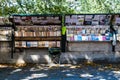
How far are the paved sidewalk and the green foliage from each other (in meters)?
3.82

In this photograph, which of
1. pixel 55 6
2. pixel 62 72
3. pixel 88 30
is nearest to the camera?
pixel 62 72

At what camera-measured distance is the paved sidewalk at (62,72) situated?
9.11 metres

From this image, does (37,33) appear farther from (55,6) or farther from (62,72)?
(55,6)

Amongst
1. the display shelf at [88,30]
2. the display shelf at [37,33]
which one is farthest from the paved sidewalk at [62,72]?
the display shelf at [88,30]

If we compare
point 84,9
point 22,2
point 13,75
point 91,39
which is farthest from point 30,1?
point 13,75

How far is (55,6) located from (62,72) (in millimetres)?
5674

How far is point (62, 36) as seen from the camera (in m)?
12.0

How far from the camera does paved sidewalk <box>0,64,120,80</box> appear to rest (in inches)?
359

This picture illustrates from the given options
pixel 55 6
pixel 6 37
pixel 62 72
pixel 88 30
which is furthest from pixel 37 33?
pixel 55 6

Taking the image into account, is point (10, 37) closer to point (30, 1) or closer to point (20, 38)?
point (20, 38)

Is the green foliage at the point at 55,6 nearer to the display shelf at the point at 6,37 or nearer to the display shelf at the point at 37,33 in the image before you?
the display shelf at the point at 6,37

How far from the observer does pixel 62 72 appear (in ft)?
33.0

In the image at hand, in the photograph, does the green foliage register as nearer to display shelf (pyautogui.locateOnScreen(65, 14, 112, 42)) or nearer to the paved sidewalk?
display shelf (pyautogui.locateOnScreen(65, 14, 112, 42))

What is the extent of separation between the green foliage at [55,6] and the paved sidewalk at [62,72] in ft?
12.5
